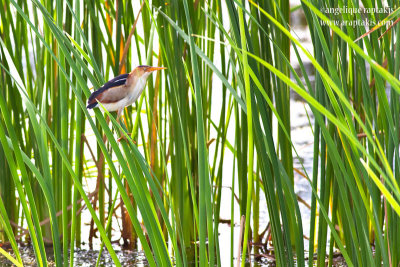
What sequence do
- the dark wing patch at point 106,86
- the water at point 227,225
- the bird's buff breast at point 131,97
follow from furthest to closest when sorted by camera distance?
the water at point 227,225, the bird's buff breast at point 131,97, the dark wing patch at point 106,86

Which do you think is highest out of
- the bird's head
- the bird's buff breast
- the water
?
the bird's head

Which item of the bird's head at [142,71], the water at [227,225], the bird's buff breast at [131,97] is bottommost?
the water at [227,225]

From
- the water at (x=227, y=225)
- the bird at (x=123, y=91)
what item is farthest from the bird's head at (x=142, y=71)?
the water at (x=227, y=225)

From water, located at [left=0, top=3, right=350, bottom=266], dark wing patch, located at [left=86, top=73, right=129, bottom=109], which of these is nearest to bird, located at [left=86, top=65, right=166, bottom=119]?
dark wing patch, located at [left=86, top=73, right=129, bottom=109]

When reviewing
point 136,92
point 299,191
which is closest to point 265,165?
point 136,92

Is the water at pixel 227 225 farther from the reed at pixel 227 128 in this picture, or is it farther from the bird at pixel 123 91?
the bird at pixel 123 91

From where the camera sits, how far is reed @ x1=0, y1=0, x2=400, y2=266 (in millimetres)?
1104

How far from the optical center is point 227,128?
76.7 inches

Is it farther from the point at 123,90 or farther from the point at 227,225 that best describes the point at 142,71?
the point at 227,225

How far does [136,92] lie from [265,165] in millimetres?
432

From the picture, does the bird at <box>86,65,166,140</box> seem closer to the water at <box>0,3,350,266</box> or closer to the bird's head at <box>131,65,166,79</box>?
the bird's head at <box>131,65,166,79</box>

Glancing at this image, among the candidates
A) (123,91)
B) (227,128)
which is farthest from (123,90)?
(227,128)

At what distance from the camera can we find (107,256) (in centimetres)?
230

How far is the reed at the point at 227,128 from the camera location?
3.62 ft
